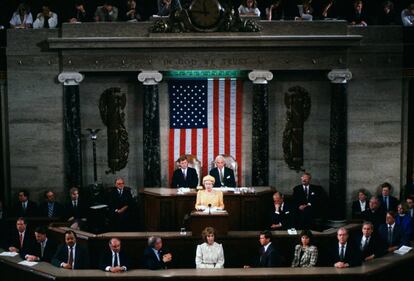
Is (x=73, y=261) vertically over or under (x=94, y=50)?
under

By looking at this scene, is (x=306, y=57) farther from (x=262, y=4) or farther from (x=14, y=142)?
(x=14, y=142)

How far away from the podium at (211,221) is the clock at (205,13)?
586 cm

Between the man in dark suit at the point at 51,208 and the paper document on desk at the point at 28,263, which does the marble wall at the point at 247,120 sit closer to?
the man in dark suit at the point at 51,208

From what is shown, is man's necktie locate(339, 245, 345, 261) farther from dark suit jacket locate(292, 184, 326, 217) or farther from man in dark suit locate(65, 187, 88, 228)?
man in dark suit locate(65, 187, 88, 228)

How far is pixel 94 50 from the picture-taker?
18391mm

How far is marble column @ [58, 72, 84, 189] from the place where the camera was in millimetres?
18750

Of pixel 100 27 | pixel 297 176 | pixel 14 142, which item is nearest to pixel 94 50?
pixel 100 27

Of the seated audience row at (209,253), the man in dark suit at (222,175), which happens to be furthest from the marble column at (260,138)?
the seated audience row at (209,253)

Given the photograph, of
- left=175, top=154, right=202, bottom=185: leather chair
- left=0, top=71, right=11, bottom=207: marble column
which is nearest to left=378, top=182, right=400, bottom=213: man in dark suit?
left=175, top=154, right=202, bottom=185: leather chair

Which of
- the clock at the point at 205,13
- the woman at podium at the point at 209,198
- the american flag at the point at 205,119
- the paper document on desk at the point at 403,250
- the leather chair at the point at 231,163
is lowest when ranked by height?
the paper document on desk at the point at 403,250

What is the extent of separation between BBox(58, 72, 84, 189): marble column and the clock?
139 inches

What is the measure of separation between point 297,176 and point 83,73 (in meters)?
6.79

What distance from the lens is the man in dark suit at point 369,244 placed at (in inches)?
559

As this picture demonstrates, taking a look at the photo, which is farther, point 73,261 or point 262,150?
point 262,150
